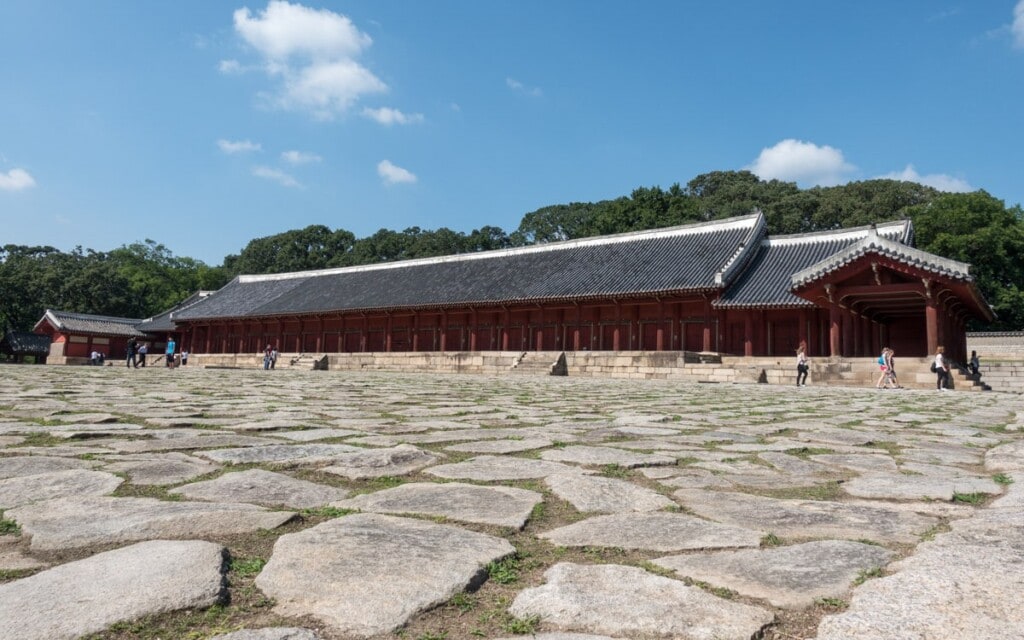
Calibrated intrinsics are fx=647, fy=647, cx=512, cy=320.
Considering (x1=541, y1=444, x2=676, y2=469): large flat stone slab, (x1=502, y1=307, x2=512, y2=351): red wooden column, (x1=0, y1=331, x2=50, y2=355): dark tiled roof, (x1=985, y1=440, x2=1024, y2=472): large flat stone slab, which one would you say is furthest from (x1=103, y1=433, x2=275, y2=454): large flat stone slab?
(x1=0, y1=331, x2=50, y2=355): dark tiled roof

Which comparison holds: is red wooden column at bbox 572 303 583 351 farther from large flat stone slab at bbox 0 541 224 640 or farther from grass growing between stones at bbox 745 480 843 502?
large flat stone slab at bbox 0 541 224 640

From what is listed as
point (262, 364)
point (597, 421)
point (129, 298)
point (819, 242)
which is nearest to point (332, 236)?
point (129, 298)

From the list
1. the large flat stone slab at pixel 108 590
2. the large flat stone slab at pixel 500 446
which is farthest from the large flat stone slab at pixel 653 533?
the large flat stone slab at pixel 500 446

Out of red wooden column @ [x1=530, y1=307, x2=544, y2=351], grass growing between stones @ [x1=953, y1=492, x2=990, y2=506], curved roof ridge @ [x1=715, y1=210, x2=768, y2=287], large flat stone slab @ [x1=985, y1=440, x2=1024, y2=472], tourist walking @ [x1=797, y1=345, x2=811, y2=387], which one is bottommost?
large flat stone slab @ [x1=985, y1=440, x2=1024, y2=472]

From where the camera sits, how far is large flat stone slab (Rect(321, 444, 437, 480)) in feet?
10.1

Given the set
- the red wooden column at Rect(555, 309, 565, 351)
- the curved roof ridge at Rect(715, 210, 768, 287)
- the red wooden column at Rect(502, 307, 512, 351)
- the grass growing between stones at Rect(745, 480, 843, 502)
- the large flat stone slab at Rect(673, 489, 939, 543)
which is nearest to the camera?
the large flat stone slab at Rect(673, 489, 939, 543)

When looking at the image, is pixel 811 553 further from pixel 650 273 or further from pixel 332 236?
pixel 332 236

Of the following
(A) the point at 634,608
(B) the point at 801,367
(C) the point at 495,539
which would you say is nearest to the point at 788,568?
(A) the point at 634,608

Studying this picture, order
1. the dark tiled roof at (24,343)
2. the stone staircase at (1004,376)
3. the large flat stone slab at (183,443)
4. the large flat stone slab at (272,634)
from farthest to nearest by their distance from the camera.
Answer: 1. the dark tiled roof at (24,343)
2. the stone staircase at (1004,376)
3. the large flat stone slab at (183,443)
4. the large flat stone slab at (272,634)

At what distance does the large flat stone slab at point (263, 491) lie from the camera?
2490 mm

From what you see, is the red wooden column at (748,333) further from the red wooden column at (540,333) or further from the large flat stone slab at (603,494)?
the large flat stone slab at (603,494)

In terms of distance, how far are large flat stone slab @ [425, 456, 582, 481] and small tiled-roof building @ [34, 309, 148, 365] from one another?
5377 cm

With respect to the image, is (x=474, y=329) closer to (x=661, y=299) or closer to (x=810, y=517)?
(x=661, y=299)

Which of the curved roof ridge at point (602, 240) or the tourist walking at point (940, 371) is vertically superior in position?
the curved roof ridge at point (602, 240)
